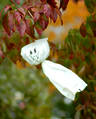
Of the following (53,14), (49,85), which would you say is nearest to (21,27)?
(53,14)

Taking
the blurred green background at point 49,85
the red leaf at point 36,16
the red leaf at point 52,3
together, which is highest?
the red leaf at point 52,3

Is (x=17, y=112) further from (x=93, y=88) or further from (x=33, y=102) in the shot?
(x=93, y=88)

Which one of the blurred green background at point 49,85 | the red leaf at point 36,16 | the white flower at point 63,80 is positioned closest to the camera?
the red leaf at point 36,16

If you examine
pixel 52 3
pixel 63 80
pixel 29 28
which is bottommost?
pixel 63 80

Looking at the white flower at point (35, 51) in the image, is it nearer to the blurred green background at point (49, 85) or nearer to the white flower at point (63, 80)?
the white flower at point (63, 80)

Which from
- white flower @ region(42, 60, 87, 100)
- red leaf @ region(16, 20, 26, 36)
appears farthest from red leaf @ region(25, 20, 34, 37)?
white flower @ region(42, 60, 87, 100)

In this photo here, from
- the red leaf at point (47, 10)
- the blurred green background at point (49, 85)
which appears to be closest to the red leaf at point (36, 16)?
the red leaf at point (47, 10)

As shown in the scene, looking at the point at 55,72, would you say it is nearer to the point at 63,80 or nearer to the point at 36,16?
the point at 63,80
